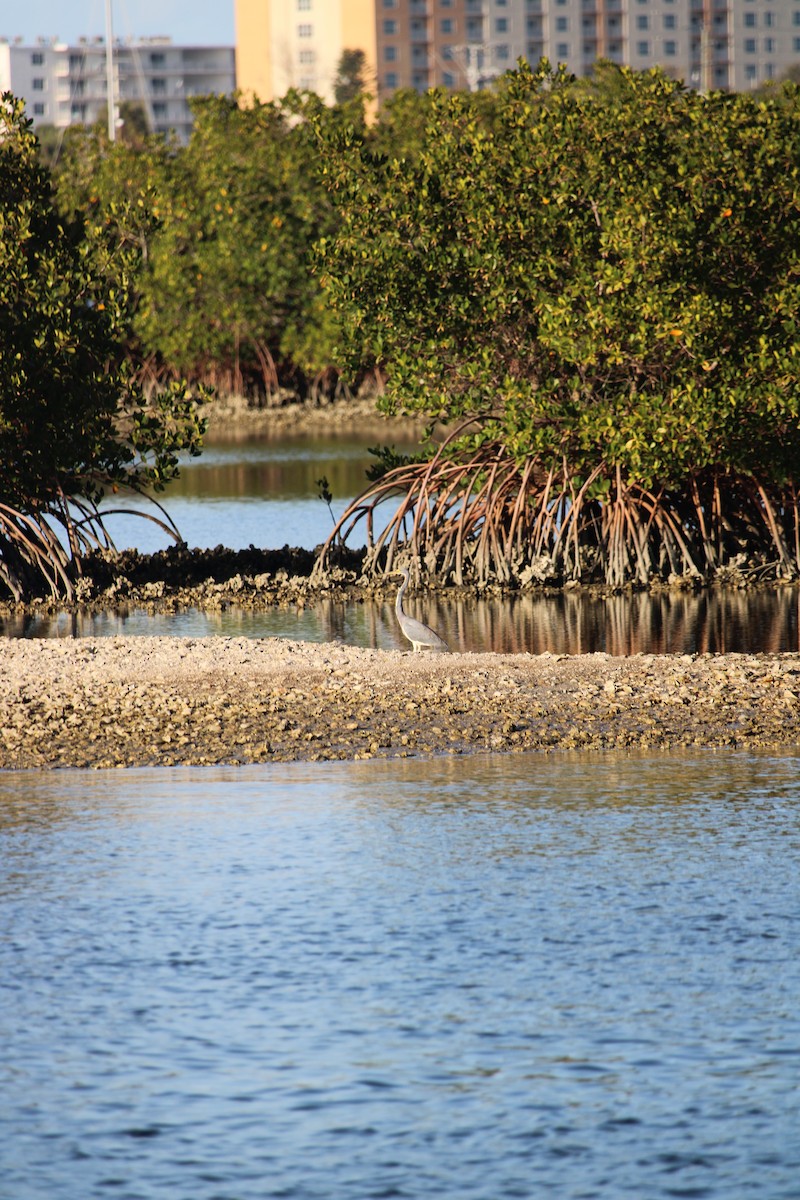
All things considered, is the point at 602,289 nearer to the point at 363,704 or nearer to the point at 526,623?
the point at 526,623

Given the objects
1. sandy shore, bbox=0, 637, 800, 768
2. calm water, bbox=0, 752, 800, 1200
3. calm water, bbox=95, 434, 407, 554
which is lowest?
calm water, bbox=0, 752, 800, 1200

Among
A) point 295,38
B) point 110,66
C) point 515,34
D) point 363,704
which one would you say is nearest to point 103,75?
point 295,38

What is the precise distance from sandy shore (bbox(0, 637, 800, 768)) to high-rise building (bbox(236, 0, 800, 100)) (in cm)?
14745

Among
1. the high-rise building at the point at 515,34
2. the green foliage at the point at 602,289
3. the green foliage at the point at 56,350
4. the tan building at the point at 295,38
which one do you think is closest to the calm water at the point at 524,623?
the green foliage at the point at 602,289

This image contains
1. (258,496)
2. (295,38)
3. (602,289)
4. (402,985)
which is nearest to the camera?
(402,985)

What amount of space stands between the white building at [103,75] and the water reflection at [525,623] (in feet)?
565

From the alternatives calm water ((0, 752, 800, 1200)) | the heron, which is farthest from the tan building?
calm water ((0, 752, 800, 1200))

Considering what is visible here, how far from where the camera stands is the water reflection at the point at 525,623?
56.6ft

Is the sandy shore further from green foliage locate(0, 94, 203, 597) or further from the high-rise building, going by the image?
the high-rise building

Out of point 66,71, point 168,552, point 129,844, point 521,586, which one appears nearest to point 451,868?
point 129,844

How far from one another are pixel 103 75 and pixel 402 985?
195464mm

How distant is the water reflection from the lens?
1725cm

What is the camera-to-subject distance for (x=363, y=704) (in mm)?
13500

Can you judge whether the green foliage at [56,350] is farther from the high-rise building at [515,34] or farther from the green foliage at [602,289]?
the high-rise building at [515,34]
